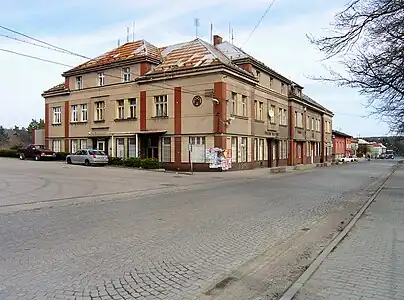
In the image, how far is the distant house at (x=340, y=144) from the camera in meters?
83.4

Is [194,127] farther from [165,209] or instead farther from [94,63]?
[165,209]

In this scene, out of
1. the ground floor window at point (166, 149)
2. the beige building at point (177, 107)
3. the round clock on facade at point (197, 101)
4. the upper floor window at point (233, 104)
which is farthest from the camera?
the ground floor window at point (166, 149)

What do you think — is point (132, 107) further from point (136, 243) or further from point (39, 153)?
point (136, 243)

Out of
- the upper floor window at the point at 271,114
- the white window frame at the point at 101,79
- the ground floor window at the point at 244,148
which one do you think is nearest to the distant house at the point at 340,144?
the upper floor window at the point at 271,114

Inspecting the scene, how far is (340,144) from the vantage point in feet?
300

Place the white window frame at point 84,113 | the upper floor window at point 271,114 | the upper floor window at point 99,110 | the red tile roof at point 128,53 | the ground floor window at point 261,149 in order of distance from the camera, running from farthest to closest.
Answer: the white window frame at point 84,113 → the upper floor window at point 271,114 → the upper floor window at point 99,110 → the ground floor window at point 261,149 → the red tile roof at point 128,53

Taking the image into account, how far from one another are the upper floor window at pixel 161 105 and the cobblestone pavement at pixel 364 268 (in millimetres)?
27284

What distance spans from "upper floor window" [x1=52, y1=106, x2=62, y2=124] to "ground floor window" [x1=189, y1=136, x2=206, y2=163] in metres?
19.6

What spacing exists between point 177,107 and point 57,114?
714 inches

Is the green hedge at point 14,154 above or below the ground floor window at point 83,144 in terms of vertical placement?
below

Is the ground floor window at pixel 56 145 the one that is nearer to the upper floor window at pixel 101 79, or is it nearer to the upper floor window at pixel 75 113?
the upper floor window at pixel 75 113

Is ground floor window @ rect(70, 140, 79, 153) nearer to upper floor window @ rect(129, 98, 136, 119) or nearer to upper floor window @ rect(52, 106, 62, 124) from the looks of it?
upper floor window @ rect(52, 106, 62, 124)

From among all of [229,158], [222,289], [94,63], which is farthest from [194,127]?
[222,289]

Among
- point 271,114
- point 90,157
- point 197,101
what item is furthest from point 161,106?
point 271,114
